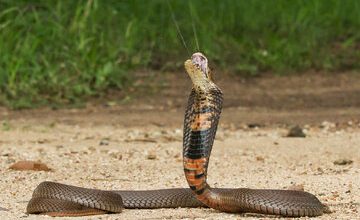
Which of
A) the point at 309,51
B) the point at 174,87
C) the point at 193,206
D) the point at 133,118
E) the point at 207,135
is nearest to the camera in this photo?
the point at 207,135

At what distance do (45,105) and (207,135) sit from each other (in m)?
6.27

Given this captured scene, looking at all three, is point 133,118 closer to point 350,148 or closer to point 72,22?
point 72,22

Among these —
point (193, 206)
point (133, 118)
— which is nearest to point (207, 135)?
point (193, 206)

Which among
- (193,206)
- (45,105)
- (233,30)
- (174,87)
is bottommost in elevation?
(193,206)

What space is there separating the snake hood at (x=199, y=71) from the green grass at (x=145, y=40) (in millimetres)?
6101

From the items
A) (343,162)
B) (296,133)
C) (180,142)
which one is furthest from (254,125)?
(343,162)

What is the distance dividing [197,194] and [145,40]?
24.5 feet

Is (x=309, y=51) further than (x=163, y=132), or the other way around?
(x=309, y=51)

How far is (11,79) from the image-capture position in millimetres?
11805

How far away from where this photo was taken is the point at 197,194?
6.12 m

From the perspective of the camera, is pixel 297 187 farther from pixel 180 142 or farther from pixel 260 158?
pixel 180 142

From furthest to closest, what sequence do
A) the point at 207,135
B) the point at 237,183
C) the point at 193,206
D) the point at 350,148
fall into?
the point at 350,148 < the point at 237,183 < the point at 193,206 < the point at 207,135

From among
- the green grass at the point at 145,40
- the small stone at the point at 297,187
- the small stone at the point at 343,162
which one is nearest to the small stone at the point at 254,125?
the green grass at the point at 145,40

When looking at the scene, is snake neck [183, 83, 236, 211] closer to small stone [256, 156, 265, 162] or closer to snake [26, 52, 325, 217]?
snake [26, 52, 325, 217]
